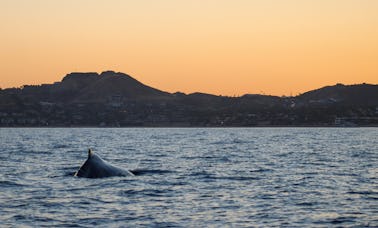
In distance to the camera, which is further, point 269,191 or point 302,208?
point 269,191

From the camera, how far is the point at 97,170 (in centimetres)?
3988

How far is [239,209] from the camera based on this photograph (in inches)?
1051

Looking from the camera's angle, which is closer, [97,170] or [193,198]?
[193,198]

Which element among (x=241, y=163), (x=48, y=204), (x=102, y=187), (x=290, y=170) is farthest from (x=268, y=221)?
(x=241, y=163)

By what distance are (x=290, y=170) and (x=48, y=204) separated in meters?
21.0

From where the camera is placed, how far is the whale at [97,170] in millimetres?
39469

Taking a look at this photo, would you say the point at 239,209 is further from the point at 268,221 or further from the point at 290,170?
the point at 290,170

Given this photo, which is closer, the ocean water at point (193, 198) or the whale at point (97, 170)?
the ocean water at point (193, 198)

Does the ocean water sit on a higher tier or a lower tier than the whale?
lower

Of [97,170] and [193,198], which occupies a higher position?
[97,170]

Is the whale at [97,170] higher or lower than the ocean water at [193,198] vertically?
higher

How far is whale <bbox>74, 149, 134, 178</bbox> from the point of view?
39469 millimetres

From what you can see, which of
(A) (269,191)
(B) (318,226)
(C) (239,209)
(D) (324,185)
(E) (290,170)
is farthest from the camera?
(E) (290,170)

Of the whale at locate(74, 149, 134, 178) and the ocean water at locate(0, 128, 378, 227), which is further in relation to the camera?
the whale at locate(74, 149, 134, 178)
